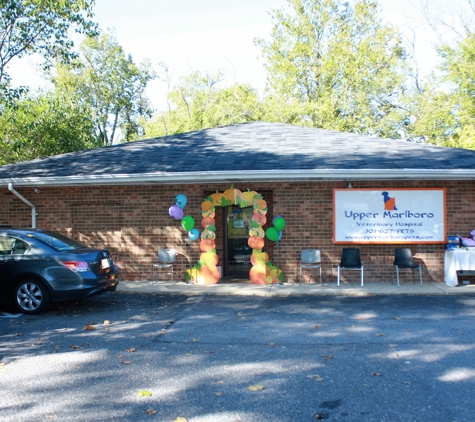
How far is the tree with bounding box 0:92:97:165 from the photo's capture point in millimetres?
20172

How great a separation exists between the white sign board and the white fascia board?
0.52 m

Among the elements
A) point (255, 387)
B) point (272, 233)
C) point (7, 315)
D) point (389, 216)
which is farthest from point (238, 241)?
point (255, 387)

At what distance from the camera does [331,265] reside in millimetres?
11359

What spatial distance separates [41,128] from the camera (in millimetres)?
20641

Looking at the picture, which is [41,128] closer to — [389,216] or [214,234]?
[214,234]

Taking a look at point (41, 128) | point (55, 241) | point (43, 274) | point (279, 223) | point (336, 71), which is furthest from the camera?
point (336, 71)

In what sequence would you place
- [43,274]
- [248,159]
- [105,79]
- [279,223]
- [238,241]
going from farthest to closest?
1. [105,79]
2. [238,241]
3. [248,159]
4. [279,223]
5. [43,274]

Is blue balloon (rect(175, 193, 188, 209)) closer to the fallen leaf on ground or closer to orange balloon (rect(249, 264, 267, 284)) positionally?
orange balloon (rect(249, 264, 267, 284))

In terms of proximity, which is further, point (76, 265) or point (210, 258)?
point (210, 258)

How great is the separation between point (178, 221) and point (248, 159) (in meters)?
2.28

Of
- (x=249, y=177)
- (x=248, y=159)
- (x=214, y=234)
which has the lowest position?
(x=214, y=234)

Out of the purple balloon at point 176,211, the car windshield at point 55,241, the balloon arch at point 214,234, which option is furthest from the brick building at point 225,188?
the car windshield at point 55,241

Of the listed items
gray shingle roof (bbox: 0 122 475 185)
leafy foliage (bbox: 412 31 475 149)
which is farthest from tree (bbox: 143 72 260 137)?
gray shingle roof (bbox: 0 122 475 185)

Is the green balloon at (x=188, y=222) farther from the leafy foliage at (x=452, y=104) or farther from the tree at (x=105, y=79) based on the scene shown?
the tree at (x=105, y=79)
